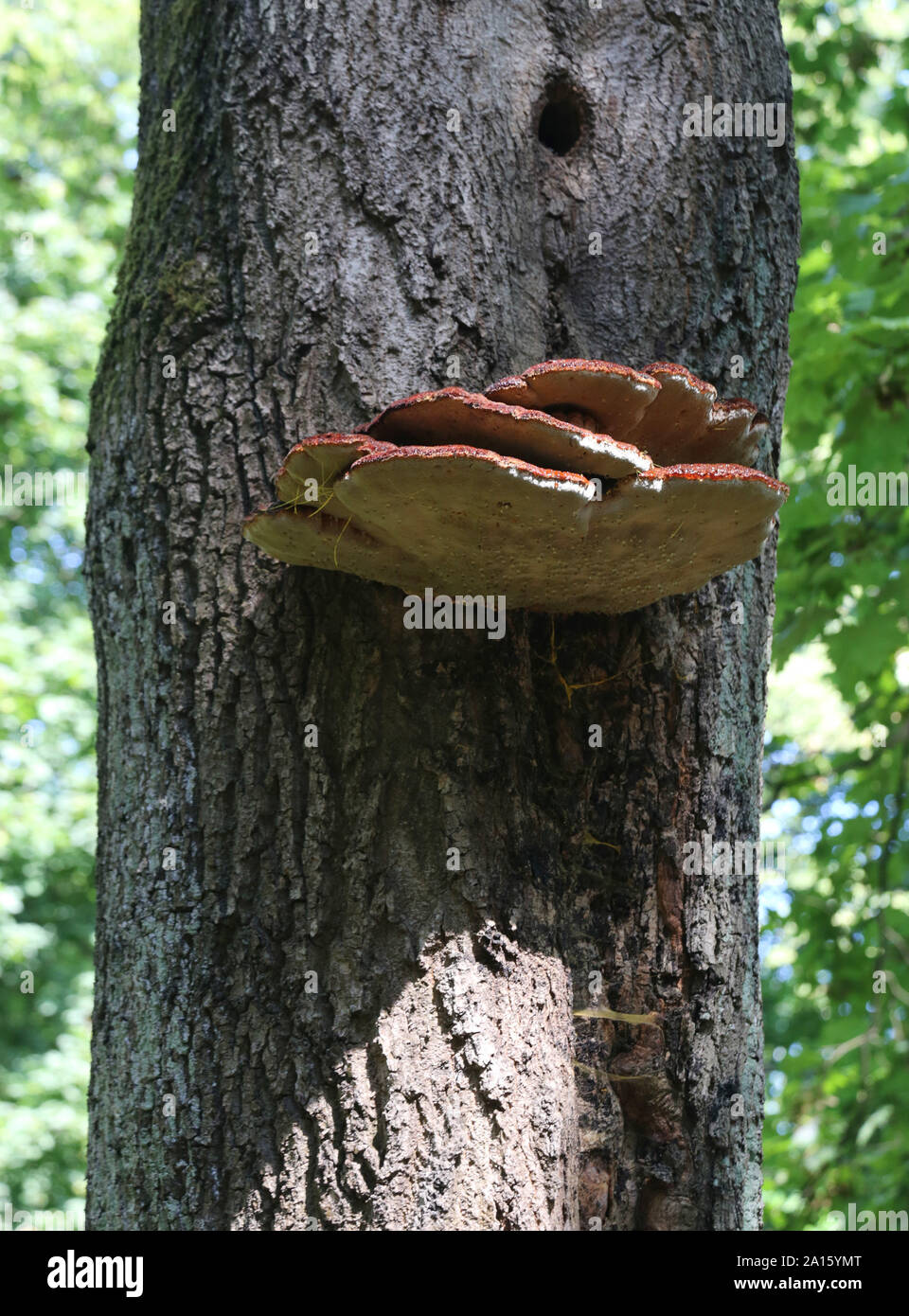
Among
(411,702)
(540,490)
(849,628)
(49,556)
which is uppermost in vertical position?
(49,556)

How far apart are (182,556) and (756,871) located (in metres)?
1.25

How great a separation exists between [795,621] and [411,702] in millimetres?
3037

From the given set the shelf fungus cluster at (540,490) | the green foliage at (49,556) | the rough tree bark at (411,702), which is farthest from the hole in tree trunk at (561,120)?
the green foliage at (49,556)

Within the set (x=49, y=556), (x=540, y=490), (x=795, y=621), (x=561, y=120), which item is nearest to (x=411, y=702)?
(x=540, y=490)

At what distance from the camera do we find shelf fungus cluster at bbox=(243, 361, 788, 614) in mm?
1396

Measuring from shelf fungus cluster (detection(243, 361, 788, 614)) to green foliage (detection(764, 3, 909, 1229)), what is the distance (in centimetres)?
238

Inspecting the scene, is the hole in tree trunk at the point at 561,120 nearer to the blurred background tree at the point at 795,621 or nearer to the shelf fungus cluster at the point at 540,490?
the shelf fungus cluster at the point at 540,490

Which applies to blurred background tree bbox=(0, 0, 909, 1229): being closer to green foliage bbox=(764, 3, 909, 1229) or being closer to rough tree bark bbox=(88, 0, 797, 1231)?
green foliage bbox=(764, 3, 909, 1229)

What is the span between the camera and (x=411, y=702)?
1.78 m

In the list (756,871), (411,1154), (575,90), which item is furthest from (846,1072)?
(575,90)

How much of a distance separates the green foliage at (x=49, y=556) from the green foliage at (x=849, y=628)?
6.15m

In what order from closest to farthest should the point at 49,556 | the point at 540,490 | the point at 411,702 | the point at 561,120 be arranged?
1. the point at 540,490
2. the point at 411,702
3. the point at 561,120
4. the point at 49,556

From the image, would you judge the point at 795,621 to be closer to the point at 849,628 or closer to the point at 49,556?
the point at 849,628
